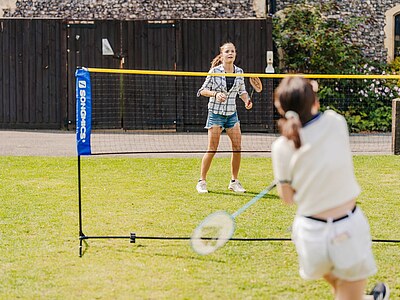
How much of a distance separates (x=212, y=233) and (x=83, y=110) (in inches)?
65.8

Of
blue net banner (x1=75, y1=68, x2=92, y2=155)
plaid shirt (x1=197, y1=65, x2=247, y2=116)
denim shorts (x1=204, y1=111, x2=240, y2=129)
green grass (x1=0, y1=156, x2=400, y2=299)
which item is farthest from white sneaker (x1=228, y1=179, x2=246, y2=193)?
blue net banner (x1=75, y1=68, x2=92, y2=155)

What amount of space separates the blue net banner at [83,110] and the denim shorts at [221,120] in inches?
134

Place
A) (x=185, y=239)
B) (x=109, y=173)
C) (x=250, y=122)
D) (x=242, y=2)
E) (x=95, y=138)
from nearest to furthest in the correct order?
1. (x=185, y=239)
2. (x=109, y=173)
3. (x=95, y=138)
4. (x=250, y=122)
5. (x=242, y=2)

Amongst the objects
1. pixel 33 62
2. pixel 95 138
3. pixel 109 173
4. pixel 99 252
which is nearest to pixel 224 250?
pixel 99 252

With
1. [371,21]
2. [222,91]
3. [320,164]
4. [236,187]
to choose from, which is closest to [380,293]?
[320,164]

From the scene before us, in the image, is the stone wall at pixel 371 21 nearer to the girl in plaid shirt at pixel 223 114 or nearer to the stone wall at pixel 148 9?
the stone wall at pixel 148 9

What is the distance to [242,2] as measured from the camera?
20984 mm

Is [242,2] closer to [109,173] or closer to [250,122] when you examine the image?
[250,122]

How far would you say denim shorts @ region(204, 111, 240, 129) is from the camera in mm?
11078

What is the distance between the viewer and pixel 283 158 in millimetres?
4859

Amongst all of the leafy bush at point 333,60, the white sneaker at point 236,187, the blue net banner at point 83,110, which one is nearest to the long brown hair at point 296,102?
the blue net banner at point 83,110

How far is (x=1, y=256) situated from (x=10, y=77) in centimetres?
1312

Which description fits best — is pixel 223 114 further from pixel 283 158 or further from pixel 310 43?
pixel 310 43

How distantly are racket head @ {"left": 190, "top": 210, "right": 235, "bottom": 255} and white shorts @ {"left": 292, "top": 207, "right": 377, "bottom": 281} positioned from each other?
234 centimetres
